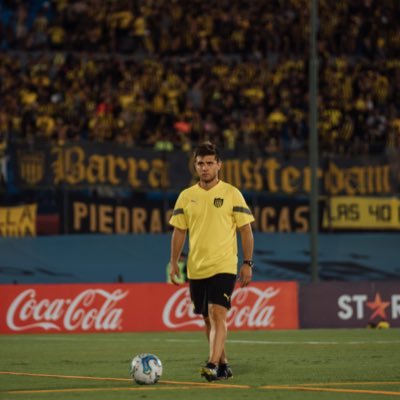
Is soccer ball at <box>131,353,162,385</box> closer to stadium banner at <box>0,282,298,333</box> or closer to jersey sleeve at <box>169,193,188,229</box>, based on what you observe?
Answer: jersey sleeve at <box>169,193,188,229</box>

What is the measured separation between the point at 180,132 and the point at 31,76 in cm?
475

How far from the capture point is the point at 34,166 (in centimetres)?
2572

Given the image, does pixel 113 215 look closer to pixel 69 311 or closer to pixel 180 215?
pixel 69 311

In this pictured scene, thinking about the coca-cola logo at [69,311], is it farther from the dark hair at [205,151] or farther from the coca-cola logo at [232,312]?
the dark hair at [205,151]

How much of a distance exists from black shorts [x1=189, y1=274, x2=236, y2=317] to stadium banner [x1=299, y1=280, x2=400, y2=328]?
42.8 ft

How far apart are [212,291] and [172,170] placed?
46.8 feet

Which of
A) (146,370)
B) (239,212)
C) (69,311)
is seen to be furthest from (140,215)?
(146,370)

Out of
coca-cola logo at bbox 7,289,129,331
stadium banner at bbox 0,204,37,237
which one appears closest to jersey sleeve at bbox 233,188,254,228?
coca-cola logo at bbox 7,289,129,331

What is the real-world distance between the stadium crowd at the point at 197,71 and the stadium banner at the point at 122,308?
12.7ft

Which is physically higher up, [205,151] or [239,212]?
[205,151]

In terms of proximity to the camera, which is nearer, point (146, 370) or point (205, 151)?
point (146, 370)

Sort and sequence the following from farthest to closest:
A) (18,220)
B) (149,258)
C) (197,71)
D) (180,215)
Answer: (197,71) < (149,258) < (18,220) < (180,215)

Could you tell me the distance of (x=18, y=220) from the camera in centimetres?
2656

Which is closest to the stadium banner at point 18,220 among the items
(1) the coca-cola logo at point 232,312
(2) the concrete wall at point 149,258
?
(2) the concrete wall at point 149,258
